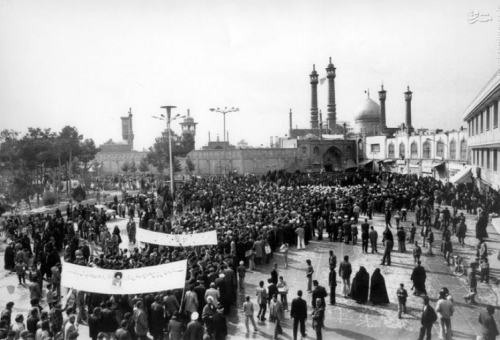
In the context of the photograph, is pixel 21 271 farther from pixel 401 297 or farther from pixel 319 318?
pixel 401 297

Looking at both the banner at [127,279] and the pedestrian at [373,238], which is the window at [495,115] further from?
the banner at [127,279]

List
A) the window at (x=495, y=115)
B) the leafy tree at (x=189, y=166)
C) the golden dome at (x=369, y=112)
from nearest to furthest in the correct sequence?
the window at (x=495, y=115) → the leafy tree at (x=189, y=166) → the golden dome at (x=369, y=112)

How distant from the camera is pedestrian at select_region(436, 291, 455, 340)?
9245 mm

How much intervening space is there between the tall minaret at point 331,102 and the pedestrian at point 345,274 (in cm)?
5832

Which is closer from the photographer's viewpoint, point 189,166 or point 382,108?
point 189,166

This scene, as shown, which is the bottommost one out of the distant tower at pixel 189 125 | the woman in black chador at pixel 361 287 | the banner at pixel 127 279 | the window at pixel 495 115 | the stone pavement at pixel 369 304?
the stone pavement at pixel 369 304

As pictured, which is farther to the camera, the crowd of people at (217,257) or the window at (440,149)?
the window at (440,149)

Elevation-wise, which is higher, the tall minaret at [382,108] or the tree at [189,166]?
the tall minaret at [382,108]

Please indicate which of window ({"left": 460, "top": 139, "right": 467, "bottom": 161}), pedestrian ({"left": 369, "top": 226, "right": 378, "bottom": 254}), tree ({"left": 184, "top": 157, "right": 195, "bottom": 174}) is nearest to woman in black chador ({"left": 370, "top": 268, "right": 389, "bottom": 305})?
pedestrian ({"left": 369, "top": 226, "right": 378, "bottom": 254})

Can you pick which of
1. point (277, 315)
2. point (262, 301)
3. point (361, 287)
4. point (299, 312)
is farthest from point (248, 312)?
point (361, 287)

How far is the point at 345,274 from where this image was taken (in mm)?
12070

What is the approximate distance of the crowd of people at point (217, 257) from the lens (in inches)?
358

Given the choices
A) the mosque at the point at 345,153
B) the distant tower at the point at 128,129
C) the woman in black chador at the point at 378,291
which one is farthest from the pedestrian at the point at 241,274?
the distant tower at the point at 128,129

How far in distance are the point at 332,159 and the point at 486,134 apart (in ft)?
120
